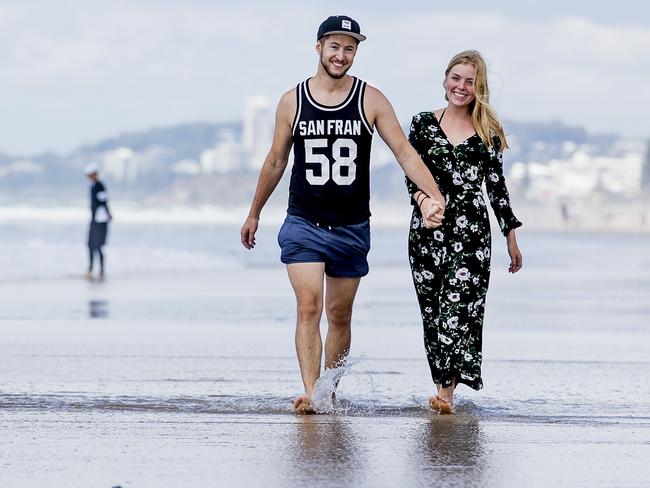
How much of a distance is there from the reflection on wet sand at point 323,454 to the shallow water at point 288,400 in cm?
1

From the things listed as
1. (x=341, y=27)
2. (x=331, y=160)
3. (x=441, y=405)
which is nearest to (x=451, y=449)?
(x=441, y=405)

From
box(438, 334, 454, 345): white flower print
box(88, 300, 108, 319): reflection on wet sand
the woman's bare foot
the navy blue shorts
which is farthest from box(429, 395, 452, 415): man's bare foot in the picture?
box(88, 300, 108, 319): reflection on wet sand

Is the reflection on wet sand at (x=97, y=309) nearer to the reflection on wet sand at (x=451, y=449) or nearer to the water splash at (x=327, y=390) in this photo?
the water splash at (x=327, y=390)

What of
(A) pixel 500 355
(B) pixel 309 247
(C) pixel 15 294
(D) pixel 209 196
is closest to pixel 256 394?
(B) pixel 309 247

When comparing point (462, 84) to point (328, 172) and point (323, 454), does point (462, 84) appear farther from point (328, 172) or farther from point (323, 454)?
point (323, 454)

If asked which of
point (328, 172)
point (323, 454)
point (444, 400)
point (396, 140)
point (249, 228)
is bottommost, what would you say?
point (323, 454)

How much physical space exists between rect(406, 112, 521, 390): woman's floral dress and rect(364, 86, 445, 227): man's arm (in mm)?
167

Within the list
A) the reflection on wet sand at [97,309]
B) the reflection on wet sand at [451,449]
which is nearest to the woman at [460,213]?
the reflection on wet sand at [451,449]

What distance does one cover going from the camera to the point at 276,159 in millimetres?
6613

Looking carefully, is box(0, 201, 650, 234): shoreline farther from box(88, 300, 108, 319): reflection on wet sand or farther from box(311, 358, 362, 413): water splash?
box(311, 358, 362, 413): water splash

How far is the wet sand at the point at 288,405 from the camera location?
4879 millimetres

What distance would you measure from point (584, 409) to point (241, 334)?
4398mm

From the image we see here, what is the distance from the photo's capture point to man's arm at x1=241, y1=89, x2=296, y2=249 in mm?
6469

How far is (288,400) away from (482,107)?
174 cm
